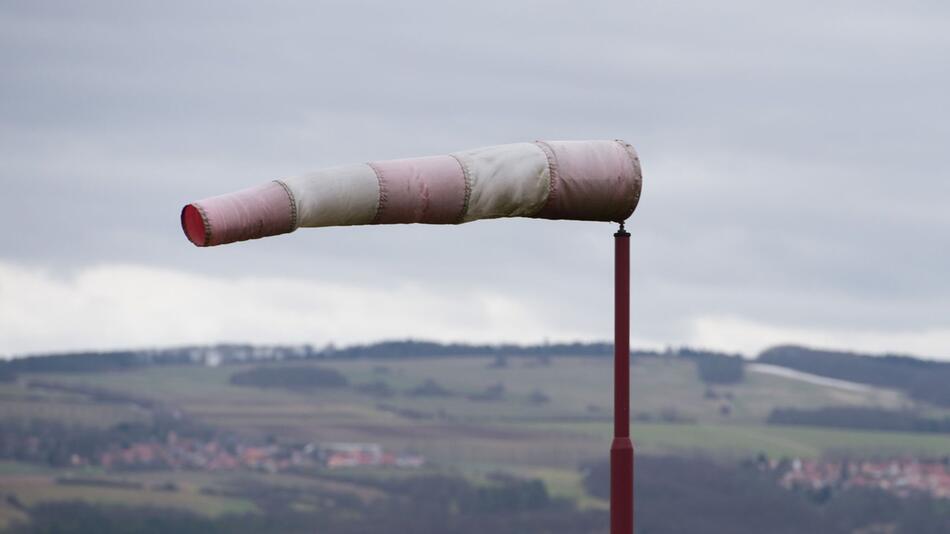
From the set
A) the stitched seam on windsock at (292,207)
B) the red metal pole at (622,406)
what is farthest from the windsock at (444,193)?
the red metal pole at (622,406)

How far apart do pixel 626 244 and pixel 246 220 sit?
4.55m

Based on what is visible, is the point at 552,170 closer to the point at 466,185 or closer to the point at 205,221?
the point at 466,185

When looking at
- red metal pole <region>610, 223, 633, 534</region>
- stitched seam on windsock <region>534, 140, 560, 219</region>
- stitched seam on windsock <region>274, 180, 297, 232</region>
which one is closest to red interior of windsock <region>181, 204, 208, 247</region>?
stitched seam on windsock <region>274, 180, 297, 232</region>

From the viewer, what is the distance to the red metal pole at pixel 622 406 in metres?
22.1

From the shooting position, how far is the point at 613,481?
22141mm

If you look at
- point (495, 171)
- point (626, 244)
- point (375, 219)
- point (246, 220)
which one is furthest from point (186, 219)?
point (626, 244)

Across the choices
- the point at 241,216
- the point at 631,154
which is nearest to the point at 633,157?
the point at 631,154

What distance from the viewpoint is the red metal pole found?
72.4 feet

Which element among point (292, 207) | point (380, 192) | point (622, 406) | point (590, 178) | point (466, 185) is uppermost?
point (590, 178)

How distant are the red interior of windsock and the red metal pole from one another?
4.83m

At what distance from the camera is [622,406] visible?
22.2 meters

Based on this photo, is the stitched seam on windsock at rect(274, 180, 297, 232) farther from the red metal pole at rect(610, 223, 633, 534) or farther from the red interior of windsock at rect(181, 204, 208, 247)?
the red metal pole at rect(610, 223, 633, 534)

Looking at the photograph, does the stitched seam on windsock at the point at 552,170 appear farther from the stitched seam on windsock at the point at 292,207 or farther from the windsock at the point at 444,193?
the stitched seam on windsock at the point at 292,207

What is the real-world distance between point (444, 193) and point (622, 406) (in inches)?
118
